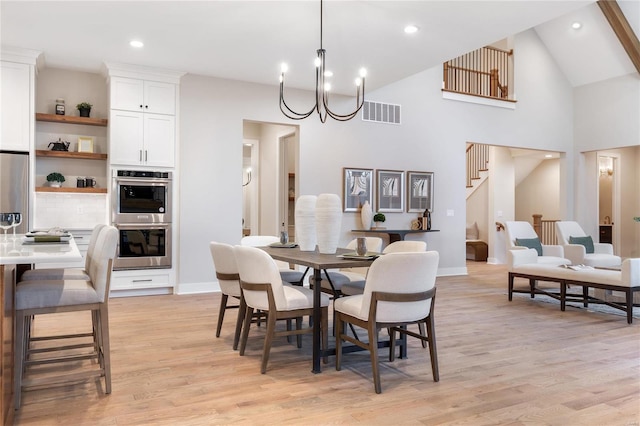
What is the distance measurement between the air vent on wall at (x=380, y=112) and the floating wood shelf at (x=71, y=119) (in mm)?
3738

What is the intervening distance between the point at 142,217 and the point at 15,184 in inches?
55.0

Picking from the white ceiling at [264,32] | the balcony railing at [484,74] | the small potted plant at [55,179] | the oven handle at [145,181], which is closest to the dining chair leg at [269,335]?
the white ceiling at [264,32]

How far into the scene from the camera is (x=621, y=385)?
9.40 feet

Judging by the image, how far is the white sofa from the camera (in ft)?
15.0

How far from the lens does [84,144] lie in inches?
231

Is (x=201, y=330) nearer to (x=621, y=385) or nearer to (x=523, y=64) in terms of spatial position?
(x=621, y=385)

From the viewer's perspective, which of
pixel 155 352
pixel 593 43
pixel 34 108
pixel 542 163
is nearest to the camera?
pixel 155 352

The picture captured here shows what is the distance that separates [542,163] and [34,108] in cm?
1110

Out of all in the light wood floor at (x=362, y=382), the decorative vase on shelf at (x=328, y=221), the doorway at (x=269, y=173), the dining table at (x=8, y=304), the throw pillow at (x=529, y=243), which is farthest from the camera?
the doorway at (x=269, y=173)

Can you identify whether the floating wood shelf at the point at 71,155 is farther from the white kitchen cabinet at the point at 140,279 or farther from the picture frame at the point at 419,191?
the picture frame at the point at 419,191

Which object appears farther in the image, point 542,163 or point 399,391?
point 542,163

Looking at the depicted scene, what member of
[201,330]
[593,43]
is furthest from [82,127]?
[593,43]

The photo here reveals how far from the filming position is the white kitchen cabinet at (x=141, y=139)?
569cm

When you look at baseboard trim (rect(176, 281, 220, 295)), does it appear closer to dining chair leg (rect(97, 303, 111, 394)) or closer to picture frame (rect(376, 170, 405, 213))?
picture frame (rect(376, 170, 405, 213))
